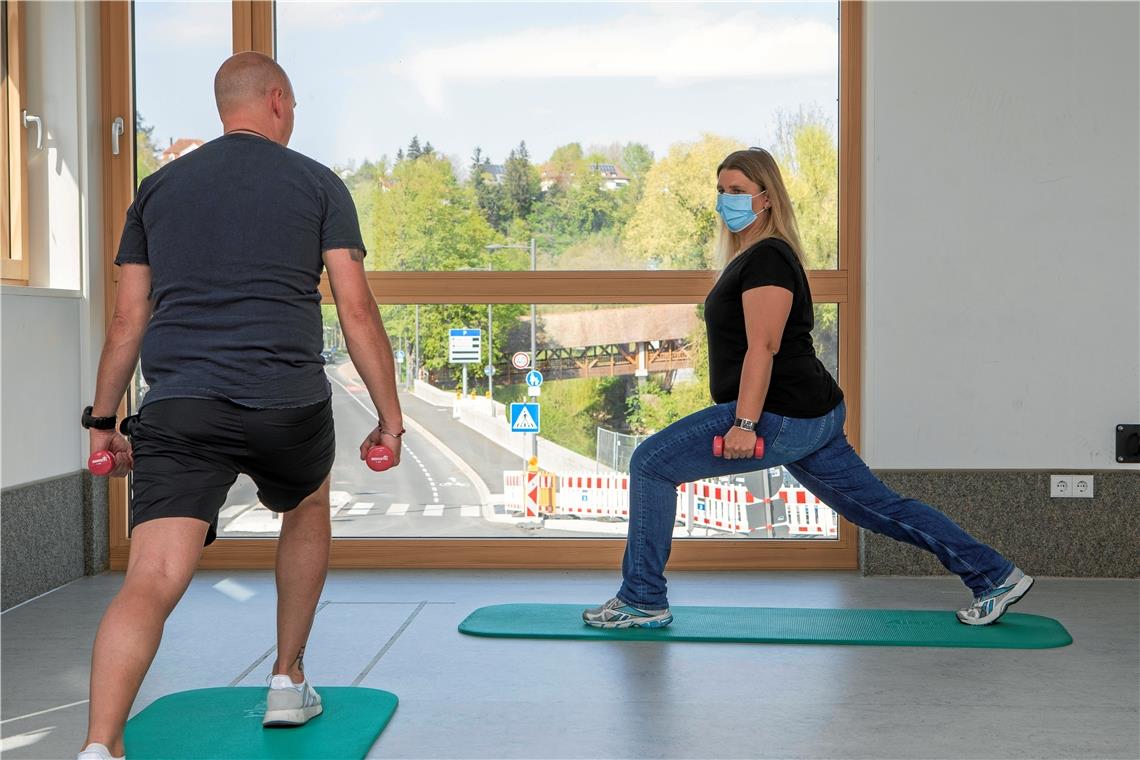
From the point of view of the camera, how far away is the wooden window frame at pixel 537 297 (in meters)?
4.43

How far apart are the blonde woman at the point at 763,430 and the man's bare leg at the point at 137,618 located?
151 centimetres

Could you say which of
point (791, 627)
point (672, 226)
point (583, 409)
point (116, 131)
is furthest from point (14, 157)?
point (791, 627)

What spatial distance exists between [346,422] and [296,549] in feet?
6.22

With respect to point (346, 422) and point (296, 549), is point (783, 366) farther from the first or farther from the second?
point (346, 422)

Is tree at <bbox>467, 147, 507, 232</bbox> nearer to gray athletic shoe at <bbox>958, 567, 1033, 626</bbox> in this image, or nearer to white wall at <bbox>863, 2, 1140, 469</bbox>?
white wall at <bbox>863, 2, 1140, 469</bbox>

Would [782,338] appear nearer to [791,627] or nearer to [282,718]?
[791,627]

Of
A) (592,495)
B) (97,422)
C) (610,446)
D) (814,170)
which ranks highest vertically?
(814,170)

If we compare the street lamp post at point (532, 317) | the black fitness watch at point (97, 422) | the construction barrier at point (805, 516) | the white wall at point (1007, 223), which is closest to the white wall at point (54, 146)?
the street lamp post at point (532, 317)

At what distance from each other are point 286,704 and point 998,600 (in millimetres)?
2011

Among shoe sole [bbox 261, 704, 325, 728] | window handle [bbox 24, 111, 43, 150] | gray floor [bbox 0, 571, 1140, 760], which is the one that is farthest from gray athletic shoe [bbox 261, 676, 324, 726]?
window handle [bbox 24, 111, 43, 150]

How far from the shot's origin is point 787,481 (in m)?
4.50

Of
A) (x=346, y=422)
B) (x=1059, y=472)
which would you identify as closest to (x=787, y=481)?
(x=1059, y=472)

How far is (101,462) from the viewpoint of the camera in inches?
94.7

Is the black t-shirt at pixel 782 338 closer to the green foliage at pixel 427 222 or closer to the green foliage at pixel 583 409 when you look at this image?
the green foliage at pixel 583 409
